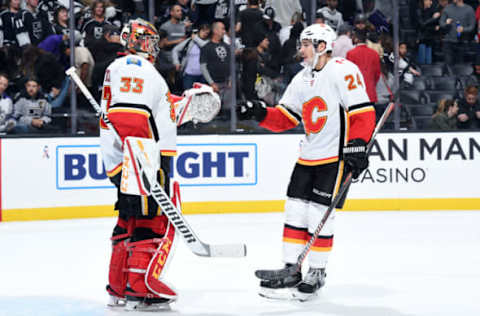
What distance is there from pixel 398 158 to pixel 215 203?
1.82 metres

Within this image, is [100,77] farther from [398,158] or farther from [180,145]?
[398,158]

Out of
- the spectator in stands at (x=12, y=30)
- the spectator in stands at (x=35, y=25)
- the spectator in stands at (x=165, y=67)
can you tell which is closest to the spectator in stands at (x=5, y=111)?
the spectator in stands at (x=12, y=30)

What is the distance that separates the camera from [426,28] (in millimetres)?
8828

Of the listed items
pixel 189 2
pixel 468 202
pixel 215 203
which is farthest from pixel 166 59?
pixel 468 202

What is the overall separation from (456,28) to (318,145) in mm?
5112

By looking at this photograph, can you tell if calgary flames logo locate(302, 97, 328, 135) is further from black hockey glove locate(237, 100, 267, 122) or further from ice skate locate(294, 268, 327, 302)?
ice skate locate(294, 268, 327, 302)

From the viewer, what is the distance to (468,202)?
805 cm

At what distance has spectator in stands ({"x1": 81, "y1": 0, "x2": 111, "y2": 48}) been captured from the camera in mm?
7699

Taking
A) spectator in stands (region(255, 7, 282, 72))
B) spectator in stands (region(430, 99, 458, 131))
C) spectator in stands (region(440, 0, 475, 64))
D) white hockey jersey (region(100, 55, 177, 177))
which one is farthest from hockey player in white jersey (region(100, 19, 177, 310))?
spectator in stands (region(440, 0, 475, 64))

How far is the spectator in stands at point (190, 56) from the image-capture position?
8031mm

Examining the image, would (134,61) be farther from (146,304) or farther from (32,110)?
(32,110)

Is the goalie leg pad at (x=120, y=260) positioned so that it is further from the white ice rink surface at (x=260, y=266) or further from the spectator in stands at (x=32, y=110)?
the spectator in stands at (x=32, y=110)

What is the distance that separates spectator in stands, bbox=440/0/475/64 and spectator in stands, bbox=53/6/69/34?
397cm

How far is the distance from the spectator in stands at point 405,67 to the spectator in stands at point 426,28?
164 millimetres
